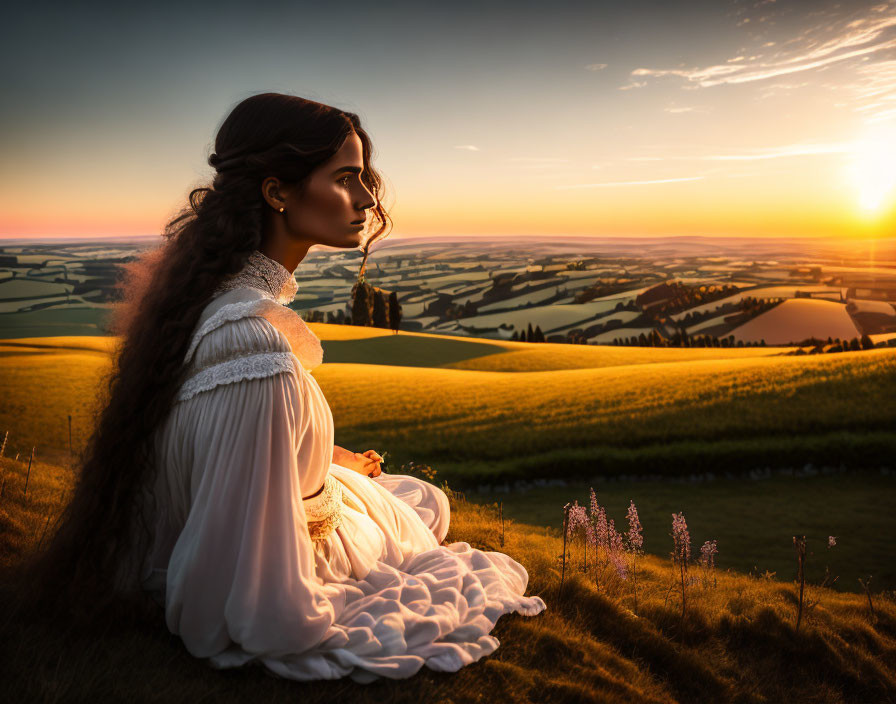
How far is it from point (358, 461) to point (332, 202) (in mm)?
1644

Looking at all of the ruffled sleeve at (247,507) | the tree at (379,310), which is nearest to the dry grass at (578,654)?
the ruffled sleeve at (247,507)

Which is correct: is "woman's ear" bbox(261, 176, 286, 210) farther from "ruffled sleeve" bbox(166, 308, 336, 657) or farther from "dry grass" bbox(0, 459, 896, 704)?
"dry grass" bbox(0, 459, 896, 704)

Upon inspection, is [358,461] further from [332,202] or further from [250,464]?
[332,202]

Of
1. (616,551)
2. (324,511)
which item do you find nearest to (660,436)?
(616,551)

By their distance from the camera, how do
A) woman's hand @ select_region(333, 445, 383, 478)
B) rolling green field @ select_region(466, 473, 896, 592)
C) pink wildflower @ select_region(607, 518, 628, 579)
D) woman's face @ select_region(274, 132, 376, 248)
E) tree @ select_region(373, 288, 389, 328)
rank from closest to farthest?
woman's face @ select_region(274, 132, 376, 248) → woman's hand @ select_region(333, 445, 383, 478) → pink wildflower @ select_region(607, 518, 628, 579) → rolling green field @ select_region(466, 473, 896, 592) → tree @ select_region(373, 288, 389, 328)

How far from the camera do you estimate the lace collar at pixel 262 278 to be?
8.56 ft

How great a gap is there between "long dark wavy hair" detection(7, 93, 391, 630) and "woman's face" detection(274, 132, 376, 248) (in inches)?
2.3

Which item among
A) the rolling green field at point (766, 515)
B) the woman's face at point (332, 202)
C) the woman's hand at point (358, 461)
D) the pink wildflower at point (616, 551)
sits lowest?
the rolling green field at point (766, 515)

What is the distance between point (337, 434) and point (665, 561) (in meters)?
9.56

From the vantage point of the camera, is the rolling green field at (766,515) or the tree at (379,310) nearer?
the rolling green field at (766,515)

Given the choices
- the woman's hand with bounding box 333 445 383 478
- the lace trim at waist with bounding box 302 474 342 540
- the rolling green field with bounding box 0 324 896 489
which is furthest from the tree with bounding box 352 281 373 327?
the lace trim at waist with bounding box 302 474 342 540

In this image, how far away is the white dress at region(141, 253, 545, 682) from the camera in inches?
Answer: 88.1

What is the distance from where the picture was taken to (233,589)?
2248 mm

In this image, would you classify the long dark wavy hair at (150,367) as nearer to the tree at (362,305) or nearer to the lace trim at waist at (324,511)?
the lace trim at waist at (324,511)
